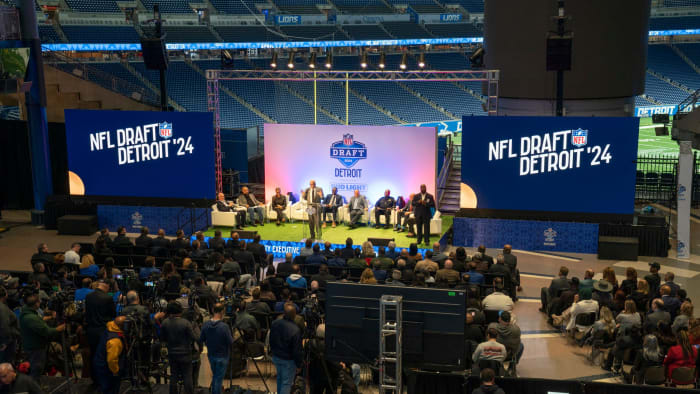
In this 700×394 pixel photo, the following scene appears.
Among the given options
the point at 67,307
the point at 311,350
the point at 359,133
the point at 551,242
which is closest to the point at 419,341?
the point at 311,350

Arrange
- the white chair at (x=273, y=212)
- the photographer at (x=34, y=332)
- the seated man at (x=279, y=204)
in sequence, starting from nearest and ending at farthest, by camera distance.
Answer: the photographer at (x=34, y=332) < the seated man at (x=279, y=204) < the white chair at (x=273, y=212)

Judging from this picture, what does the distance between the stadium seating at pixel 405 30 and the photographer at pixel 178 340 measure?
2925 centimetres

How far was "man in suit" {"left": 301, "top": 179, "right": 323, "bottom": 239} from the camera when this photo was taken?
1653 cm

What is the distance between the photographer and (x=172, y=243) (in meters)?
13.6

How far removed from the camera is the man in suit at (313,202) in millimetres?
16531

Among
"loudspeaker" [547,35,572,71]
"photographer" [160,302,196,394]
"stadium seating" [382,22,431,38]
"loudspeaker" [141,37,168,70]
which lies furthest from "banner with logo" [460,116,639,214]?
"stadium seating" [382,22,431,38]

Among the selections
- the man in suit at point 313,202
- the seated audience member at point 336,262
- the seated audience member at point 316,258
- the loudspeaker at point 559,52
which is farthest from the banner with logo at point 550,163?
the seated audience member at point 316,258

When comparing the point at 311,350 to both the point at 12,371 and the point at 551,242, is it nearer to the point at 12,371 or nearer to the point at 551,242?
the point at 12,371

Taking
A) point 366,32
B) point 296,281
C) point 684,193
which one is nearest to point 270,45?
point 366,32

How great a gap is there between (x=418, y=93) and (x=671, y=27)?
14002 mm

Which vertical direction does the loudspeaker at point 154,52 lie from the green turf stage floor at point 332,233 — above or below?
above

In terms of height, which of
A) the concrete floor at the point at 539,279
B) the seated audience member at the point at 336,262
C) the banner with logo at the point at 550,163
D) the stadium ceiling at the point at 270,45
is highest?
the stadium ceiling at the point at 270,45

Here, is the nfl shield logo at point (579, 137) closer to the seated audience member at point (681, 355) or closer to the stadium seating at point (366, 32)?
the seated audience member at point (681, 355)

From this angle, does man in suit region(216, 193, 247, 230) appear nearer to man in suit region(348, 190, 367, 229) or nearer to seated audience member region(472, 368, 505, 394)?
man in suit region(348, 190, 367, 229)
